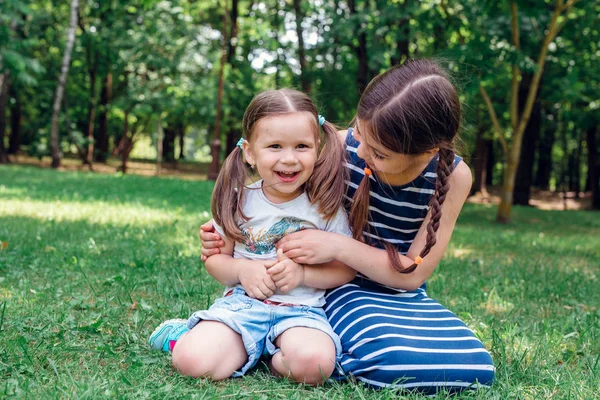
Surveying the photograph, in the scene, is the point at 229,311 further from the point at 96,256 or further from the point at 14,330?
the point at 96,256

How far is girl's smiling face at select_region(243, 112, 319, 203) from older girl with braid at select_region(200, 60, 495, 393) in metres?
0.21

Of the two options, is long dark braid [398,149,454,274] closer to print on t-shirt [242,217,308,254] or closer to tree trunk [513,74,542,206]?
print on t-shirt [242,217,308,254]

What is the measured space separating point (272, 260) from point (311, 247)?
20 centimetres

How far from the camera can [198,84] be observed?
1833 cm

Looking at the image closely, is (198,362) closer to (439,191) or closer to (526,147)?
(439,191)

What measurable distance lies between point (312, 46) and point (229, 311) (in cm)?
1619

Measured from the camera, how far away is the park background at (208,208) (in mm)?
2455

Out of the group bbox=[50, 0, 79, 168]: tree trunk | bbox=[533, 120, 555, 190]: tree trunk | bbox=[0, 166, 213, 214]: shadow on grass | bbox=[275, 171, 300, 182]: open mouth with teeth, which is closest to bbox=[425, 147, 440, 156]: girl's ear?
bbox=[275, 171, 300, 182]: open mouth with teeth

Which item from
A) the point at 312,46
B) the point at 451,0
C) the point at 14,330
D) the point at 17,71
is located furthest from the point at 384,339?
the point at 312,46

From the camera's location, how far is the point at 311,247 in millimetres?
2504

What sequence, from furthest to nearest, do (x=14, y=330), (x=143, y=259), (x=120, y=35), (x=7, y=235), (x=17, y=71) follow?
(x=120, y=35) → (x=17, y=71) → (x=7, y=235) → (x=143, y=259) → (x=14, y=330)

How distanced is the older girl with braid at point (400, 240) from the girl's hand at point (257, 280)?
0.13 metres

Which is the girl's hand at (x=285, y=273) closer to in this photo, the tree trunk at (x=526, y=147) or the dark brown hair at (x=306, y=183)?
the dark brown hair at (x=306, y=183)

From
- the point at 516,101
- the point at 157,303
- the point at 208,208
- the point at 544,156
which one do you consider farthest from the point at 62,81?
the point at 544,156
